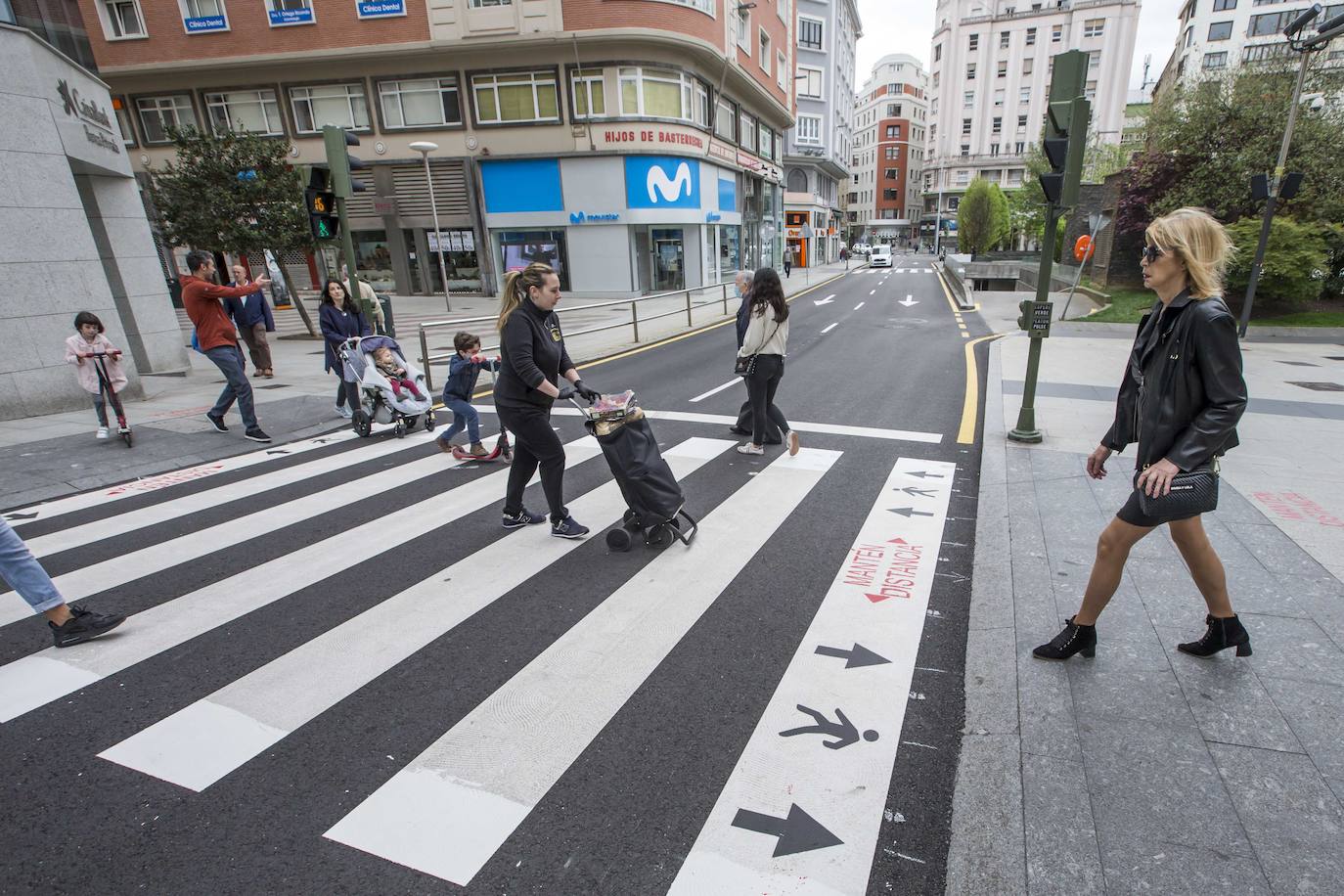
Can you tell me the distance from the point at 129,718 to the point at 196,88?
1355 inches

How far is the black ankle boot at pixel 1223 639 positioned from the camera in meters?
3.05

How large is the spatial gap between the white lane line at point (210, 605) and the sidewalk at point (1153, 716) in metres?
4.03

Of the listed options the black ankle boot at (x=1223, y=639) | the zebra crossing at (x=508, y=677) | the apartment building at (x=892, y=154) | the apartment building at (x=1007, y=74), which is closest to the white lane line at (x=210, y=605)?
the zebra crossing at (x=508, y=677)

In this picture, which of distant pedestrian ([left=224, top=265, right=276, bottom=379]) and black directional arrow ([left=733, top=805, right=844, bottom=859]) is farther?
distant pedestrian ([left=224, top=265, right=276, bottom=379])

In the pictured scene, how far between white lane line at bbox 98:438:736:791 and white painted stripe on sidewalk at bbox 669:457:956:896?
194 cm

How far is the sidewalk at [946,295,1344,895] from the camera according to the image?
7.19 feet

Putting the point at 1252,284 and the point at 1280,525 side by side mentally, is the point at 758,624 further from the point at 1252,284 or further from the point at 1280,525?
the point at 1252,284

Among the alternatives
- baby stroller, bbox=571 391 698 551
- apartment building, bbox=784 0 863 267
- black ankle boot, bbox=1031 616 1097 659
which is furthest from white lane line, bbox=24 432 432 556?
apartment building, bbox=784 0 863 267

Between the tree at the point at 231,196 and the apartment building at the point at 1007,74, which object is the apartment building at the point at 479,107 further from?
the apartment building at the point at 1007,74

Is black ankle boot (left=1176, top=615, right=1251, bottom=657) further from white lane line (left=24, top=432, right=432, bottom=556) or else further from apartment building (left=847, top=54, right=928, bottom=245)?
apartment building (left=847, top=54, right=928, bottom=245)

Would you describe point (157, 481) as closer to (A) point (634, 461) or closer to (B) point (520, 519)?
(B) point (520, 519)

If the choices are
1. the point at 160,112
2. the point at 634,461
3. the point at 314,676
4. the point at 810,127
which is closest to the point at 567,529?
the point at 634,461

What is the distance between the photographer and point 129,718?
10.1 ft

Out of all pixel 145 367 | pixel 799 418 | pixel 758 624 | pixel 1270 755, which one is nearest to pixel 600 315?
pixel 145 367
